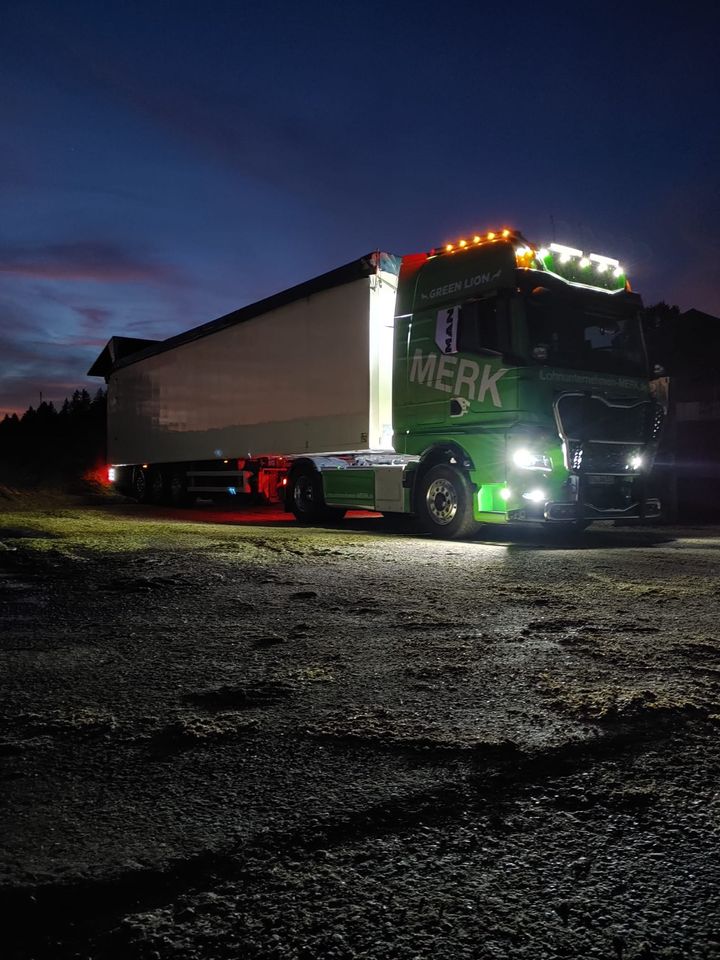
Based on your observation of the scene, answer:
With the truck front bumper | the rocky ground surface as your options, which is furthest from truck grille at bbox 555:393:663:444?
the rocky ground surface

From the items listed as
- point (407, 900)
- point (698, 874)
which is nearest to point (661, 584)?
point (698, 874)

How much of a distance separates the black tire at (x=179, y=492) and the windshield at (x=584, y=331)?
10539 millimetres

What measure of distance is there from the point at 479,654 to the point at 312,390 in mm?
9128

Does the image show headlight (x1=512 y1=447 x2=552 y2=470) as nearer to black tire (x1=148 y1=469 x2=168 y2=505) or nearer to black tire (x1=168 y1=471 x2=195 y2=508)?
black tire (x1=168 y1=471 x2=195 y2=508)

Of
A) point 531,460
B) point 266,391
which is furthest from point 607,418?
point 266,391

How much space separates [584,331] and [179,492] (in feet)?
36.8

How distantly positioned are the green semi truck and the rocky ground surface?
420 cm

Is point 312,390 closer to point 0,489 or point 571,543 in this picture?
point 571,543

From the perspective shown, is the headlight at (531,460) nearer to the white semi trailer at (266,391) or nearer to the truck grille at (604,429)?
the truck grille at (604,429)

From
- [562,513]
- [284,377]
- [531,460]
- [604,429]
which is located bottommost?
[562,513]

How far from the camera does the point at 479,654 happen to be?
4227mm

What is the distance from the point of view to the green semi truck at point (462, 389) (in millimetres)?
9773

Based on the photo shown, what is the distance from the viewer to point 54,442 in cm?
6962

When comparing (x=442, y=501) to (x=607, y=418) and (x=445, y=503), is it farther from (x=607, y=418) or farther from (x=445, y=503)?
(x=607, y=418)
